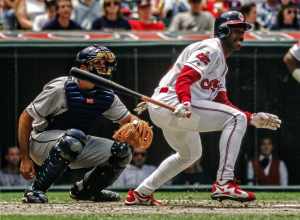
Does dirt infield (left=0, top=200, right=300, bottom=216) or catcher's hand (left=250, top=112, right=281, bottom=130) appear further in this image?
catcher's hand (left=250, top=112, right=281, bottom=130)

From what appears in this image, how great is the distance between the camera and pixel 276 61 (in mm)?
13109

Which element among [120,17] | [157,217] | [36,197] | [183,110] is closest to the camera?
[157,217]

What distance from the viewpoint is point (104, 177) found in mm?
8414

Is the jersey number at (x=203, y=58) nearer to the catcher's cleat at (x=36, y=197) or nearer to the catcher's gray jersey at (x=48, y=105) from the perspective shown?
the catcher's gray jersey at (x=48, y=105)

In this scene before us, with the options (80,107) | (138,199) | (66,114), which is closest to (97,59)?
(80,107)

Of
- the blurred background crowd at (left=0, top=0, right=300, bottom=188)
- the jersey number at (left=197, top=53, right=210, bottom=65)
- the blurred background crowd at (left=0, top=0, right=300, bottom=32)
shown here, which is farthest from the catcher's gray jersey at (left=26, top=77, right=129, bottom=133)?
the blurred background crowd at (left=0, top=0, right=300, bottom=32)

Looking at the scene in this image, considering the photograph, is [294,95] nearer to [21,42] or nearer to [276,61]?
[276,61]

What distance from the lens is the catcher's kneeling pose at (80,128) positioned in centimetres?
823

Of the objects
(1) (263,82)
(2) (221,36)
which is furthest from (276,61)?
(2) (221,36)

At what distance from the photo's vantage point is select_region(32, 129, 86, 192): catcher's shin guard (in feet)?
26.1

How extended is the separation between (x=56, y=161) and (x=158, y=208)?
2.80 feet

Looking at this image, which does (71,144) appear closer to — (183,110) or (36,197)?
(36,197)

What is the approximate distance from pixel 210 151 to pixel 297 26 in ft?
7.85

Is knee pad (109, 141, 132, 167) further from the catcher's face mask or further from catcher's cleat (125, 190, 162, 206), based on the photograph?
the catcher's face mask
